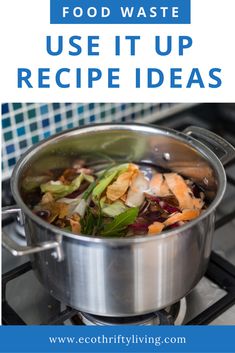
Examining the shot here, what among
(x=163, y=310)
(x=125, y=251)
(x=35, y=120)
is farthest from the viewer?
(x=35, y=120)

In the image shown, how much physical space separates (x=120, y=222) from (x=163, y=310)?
122 millimetres

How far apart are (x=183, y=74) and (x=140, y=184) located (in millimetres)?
155

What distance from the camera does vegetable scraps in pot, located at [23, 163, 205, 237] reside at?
709 millimetres

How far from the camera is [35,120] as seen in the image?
96 cm

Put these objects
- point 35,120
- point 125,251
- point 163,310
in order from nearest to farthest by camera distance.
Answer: point 125,251, point 163,310, point 35,120

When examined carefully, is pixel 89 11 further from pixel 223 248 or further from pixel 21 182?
pixel 223 248

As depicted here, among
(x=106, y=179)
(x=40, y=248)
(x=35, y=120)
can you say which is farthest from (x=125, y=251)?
(x=35, y=120)

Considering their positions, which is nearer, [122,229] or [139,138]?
[122,229]

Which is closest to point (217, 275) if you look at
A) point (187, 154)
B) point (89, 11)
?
point (187, 154)

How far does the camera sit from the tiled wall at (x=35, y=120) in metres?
0.94

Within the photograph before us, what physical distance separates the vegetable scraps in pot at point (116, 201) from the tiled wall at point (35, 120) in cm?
15

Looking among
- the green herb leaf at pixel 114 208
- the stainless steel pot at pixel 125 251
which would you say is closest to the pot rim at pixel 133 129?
the stainless steel pot at pixel 125 251

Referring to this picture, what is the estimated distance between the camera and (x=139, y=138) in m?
0.81

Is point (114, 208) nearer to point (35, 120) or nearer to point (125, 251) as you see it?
point (125, 251)
